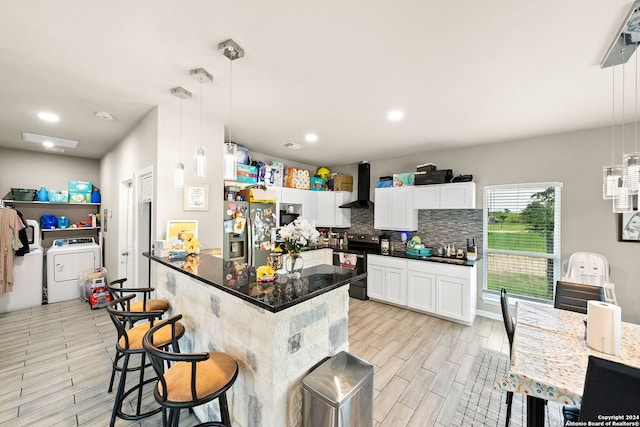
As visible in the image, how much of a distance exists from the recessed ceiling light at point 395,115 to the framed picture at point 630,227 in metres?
2.81

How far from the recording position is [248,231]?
3.50 m

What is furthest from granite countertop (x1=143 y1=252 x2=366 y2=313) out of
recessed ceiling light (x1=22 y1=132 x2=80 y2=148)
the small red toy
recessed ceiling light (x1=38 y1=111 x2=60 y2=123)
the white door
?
recessed ceiling light (x1=22 y1=132 x2=80 y2=148)

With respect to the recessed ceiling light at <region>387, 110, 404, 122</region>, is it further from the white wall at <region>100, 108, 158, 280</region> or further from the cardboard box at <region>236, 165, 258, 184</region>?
the white wall at <region>100, 108, 158, 280</region>

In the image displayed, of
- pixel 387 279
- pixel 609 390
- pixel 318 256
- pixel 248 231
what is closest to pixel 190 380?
pixel 609 390

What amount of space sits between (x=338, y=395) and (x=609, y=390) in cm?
110

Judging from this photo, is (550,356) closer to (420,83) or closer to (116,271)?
(420,83)

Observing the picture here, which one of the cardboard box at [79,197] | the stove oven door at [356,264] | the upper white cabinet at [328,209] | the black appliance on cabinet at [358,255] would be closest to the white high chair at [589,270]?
the black appliance on cabinet at [358,255]

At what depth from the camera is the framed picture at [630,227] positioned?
2.84 meters

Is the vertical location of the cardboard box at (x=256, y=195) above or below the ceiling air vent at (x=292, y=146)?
below

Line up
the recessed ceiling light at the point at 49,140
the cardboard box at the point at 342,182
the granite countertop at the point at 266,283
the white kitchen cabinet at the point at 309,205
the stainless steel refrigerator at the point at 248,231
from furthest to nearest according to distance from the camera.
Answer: the cardboard box at the point at 342,182 → the white kitchen cabinet at the point at 309,205 → the recessed ceiling light at the point at 49,140 → the stainless steel refrigerator at the point at 248,231 → the granite countertop at the point at 266,283

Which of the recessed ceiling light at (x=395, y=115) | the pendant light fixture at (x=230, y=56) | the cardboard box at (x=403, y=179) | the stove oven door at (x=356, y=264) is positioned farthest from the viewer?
the stove oven door at (x=356, y=264)

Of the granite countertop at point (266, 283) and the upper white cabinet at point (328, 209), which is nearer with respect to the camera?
the granite countertop at point (266, 283)

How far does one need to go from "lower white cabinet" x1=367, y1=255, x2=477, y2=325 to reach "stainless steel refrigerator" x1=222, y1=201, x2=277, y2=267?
191 centimetres

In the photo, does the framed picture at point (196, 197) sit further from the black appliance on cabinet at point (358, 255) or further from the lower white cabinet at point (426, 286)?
the lower white cabinet at point (426, 286)
